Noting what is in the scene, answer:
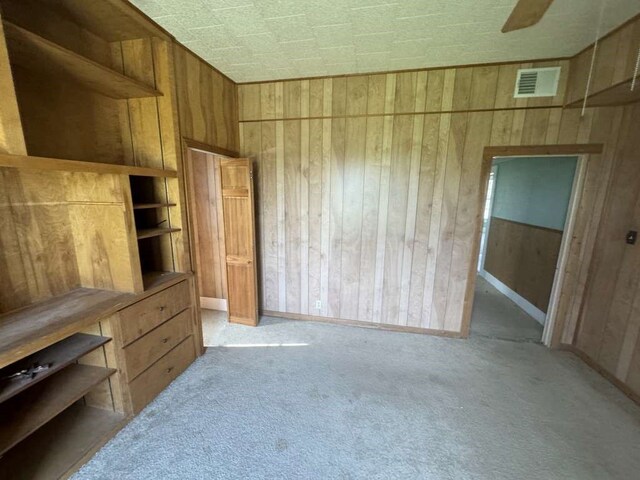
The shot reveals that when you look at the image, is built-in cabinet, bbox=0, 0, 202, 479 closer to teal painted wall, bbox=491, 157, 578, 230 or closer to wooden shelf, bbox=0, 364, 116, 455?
wooden shelf, bbox=0, 364, 116, 455

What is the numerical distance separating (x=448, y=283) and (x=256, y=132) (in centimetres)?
268

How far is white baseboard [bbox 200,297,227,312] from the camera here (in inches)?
138

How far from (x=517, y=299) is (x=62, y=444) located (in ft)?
16.1

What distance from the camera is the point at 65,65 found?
1533mm

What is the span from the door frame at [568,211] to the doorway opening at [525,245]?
0.02 metres

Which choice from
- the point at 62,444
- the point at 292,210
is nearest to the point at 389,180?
the point at 292,210

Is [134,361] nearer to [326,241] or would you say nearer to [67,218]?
[67,218]

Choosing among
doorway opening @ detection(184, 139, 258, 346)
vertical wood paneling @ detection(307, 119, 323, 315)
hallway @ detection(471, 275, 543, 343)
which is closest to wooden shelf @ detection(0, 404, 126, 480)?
doorway opening @ detection(184, 139, 258, 346)

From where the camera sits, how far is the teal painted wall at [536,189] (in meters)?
3.08

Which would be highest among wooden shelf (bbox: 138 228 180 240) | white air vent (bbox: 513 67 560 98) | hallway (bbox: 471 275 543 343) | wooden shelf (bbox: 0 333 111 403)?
white air vent (bbox: 513 67 560 98)

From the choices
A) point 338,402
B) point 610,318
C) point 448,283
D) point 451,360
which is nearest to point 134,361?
point 338,402

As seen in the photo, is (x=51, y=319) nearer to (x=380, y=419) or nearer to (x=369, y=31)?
(x=380, y=419)

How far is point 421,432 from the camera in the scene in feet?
5.67

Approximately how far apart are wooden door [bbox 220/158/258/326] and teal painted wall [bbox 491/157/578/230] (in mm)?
3319
